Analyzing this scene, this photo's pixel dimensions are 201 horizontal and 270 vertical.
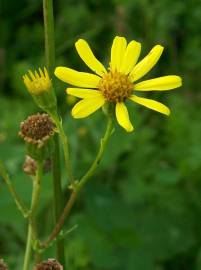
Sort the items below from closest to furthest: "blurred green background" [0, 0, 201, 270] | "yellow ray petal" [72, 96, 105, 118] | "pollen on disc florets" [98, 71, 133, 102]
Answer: "yellow ray petal" [72, 96, 105, 118] < "pollen on disc florets" [98, 71, 133, 102] < "blurred green background" [0, 0, 201, 270]

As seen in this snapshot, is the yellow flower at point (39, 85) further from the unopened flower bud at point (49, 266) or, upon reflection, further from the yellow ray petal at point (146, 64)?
the unopened flower bud at point (49, 266)

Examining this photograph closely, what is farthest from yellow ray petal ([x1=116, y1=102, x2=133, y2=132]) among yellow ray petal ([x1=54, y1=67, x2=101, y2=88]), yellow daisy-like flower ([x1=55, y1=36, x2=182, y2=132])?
yellow ray petal ([x1=54, y1=67, x2=101, y2=88])

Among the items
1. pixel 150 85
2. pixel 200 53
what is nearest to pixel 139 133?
pixel 200 53

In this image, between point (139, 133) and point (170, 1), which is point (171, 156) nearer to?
point (139, 133)

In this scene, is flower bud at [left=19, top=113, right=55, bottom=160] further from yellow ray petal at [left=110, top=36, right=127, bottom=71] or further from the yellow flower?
yellow ray petal at [left=110, top=36, right=127, bottom=71]

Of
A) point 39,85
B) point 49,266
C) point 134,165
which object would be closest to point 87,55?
point 39,85

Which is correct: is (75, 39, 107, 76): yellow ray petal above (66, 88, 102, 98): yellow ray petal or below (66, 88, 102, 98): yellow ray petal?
above

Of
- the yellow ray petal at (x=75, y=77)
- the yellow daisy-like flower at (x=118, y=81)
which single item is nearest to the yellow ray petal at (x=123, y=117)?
the yellow daisy-like flower at (x=118, y=81)
